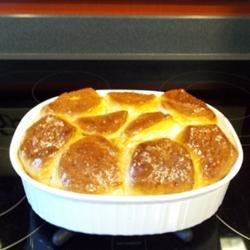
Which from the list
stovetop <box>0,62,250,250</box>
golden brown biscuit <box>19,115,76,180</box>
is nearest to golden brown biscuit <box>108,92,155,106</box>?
golden brown biscuit <box>19,115,76,180</box>

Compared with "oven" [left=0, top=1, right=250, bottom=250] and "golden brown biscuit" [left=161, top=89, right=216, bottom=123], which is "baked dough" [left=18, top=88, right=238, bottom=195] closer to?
"golden brown biscuit" [left=161, top=89, right=216, bottom=123]

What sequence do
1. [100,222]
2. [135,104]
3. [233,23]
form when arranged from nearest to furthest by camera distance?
[100,222]
[135,104]
[233,23]

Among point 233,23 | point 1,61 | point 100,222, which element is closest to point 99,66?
point 1,61

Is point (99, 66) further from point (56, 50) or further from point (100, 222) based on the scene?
point (100, 222)

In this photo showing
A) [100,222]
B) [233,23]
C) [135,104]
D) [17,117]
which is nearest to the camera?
[100,222]

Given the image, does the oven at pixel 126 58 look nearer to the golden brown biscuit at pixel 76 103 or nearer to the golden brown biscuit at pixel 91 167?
the golden brown biscuit at pixel 76 103

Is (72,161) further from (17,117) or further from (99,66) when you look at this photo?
(99,66)

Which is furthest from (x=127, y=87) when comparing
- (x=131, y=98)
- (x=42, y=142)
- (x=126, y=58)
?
(x=42, y=142)

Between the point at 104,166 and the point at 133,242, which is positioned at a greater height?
the point at 104,166

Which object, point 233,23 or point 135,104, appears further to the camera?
point 233,23
